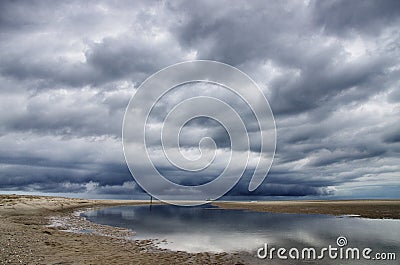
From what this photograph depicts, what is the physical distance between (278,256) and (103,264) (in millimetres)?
15354

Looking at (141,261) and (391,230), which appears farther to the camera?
(391,230)

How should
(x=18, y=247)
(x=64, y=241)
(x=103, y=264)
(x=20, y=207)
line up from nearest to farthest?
(x=103, y=264), (x=18, y=247), (x=64, y=241), (x=20, y=207)

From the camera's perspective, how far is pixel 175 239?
1438 inches

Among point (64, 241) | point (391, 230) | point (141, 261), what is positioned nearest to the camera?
point (141, 261)

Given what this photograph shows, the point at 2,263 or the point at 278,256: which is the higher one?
the point at 2,263

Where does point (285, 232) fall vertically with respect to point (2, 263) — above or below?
below

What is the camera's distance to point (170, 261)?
2419cm

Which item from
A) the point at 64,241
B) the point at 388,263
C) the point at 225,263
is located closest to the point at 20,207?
the point at 64,241

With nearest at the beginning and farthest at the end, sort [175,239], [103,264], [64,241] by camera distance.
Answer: [103,264]
[64,241]
[175,239]

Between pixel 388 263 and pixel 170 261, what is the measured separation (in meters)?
17.9

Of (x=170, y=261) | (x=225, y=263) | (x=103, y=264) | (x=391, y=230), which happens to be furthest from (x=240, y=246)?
(x=391, y=230)

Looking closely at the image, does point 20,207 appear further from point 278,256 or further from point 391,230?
point 391,230

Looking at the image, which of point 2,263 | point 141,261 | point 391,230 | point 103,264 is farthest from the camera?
point 391,230

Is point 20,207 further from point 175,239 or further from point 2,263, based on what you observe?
point 2,263
